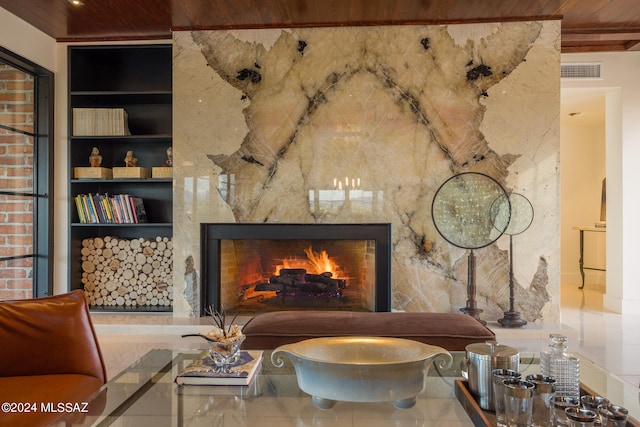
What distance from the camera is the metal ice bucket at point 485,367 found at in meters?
1.38

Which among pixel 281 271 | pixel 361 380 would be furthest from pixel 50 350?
pixel 281 271

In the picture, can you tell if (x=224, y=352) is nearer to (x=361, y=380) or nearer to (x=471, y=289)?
(x=361, y=380)

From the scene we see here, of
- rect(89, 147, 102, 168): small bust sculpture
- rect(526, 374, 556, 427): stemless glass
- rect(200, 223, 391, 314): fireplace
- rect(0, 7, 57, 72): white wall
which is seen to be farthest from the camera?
rect(89, 147, 102, 168): small bust sculpture

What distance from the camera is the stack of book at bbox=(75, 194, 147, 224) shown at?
4219 millimetres

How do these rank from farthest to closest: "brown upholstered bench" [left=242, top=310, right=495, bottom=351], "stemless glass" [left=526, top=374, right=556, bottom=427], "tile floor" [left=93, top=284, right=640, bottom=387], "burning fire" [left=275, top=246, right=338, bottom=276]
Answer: "burning fire" [left=275, top=246, right=338, bottom=276], "tile floor" [left=93, top=284, right=640, bottom=387], "brown upholstered bench" [left=242, top=310, right=495, bottom=351], "stemless glass" [left=526, top=374, right=556, bottom=427]

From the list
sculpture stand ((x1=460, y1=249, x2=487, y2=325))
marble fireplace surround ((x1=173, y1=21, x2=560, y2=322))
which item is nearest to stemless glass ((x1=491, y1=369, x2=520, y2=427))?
sculpture stand ((x1=460, y1=249, x2=487, y2=325))

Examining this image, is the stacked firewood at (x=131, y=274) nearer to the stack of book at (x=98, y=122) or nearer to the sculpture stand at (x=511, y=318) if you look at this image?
the stack of book at (x=98, y=122)

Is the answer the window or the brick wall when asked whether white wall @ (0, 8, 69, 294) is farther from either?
the brick wall

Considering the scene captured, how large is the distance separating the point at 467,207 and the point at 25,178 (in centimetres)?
356

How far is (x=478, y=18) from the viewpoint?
3846 mm

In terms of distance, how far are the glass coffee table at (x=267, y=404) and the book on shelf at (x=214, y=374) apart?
0.02 m

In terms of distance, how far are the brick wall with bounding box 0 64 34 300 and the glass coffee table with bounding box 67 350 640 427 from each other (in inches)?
107

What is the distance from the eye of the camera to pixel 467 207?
3.91 m

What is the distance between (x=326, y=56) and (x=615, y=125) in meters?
3.22
